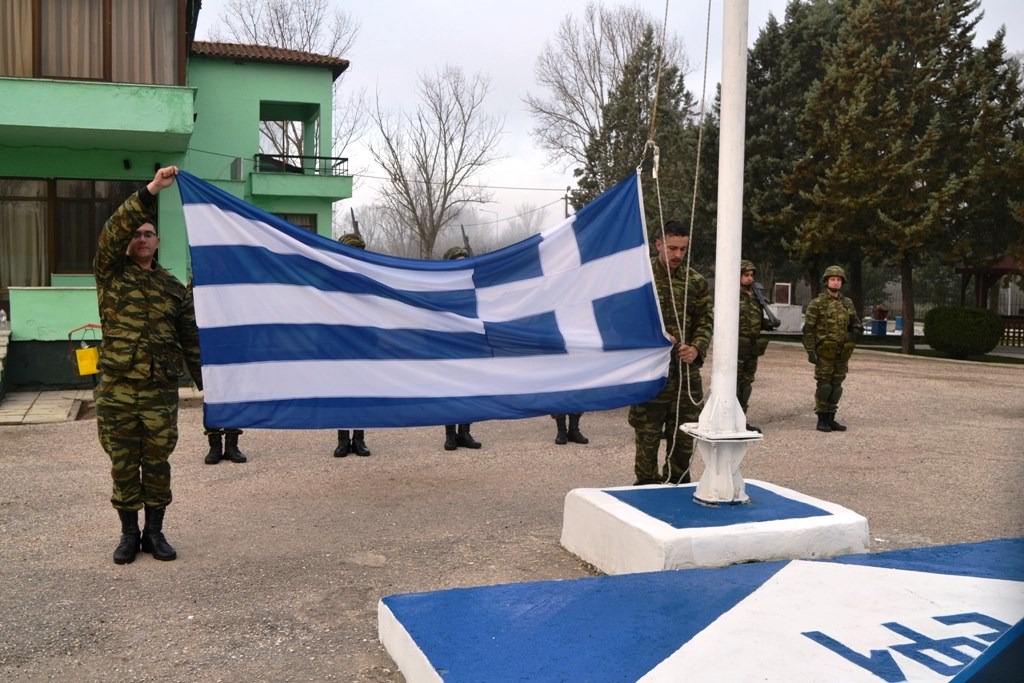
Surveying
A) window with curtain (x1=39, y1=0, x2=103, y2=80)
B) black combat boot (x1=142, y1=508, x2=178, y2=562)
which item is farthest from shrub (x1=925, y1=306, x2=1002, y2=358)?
black combat boot (x1=142, y1=508, x2=178, y2=562)

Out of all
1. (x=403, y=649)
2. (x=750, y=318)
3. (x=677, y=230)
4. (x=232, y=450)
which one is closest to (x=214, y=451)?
(x=232, y=450)

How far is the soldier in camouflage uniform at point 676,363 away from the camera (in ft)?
19.8

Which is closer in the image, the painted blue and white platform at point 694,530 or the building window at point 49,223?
the painted blue and white platform at point 694,530

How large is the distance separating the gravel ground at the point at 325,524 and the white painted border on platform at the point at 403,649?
0.07 m

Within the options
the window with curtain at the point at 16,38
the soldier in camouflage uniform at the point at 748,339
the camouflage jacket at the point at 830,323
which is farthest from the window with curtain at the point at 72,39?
the camouflage jacket at the point at 830,323

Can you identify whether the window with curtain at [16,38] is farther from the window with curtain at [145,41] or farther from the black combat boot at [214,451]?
the black combat boot at [214,451]

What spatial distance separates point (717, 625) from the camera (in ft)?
12.7

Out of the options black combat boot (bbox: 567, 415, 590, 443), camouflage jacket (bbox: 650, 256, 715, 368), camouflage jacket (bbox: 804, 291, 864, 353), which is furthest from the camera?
camouflage jacket (bbox: 804, 291, 864, 353)

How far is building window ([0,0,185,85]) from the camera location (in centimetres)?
1481

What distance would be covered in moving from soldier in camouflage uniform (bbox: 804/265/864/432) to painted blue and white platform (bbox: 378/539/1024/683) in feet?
19.9

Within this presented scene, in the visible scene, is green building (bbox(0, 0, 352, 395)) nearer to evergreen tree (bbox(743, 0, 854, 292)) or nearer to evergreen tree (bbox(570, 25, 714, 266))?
evergreen tree (bbox(743, 0, 854, 292))

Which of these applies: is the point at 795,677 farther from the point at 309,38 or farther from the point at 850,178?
the point at 309,38

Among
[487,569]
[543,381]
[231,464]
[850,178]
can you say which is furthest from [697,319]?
[850,178]

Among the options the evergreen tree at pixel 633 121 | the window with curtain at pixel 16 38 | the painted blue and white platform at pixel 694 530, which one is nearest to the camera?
the painted blue and white platform at pixel 694 530
